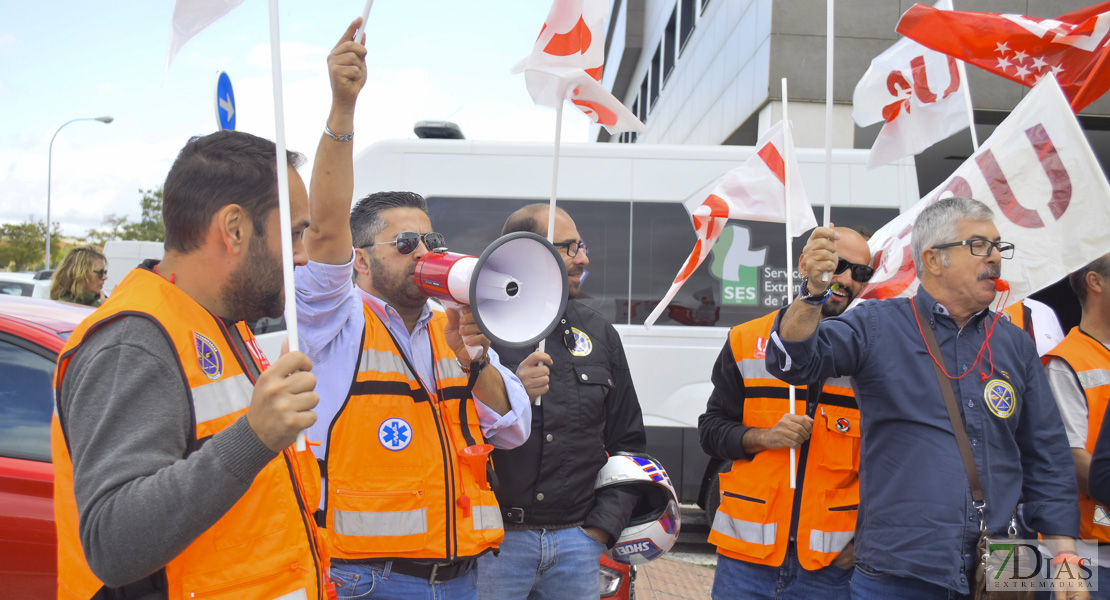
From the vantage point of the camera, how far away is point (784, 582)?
121 inches

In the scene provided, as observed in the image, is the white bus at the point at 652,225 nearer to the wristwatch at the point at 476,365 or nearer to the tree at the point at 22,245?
the wristwatch at the point at 476,365

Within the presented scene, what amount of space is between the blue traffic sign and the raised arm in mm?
3140

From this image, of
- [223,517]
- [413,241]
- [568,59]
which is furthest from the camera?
[568,59]

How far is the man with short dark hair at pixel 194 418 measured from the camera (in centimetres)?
137

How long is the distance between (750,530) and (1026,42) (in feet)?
8.58

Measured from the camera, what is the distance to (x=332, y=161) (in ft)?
6.94

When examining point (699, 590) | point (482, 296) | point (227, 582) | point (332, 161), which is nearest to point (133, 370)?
point (227, 582)

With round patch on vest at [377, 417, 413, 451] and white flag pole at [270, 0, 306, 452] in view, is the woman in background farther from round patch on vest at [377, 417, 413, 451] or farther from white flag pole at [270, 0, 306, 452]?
white flag pole at [270, 0, 306, 452]

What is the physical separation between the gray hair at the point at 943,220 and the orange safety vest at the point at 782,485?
59 centimetres

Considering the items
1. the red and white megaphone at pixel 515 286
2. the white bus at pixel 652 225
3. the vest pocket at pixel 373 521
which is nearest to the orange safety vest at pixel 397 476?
the vest pocket at pixel 373 521

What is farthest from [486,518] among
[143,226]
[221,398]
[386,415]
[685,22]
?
[143,226]

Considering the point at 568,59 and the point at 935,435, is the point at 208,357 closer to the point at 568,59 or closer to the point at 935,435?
the point at 568,59

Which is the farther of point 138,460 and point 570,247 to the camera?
point 570,247

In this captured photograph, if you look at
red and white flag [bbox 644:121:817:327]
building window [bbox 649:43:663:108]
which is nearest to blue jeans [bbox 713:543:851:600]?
red and white flag [bbox 644:121:817:327]
